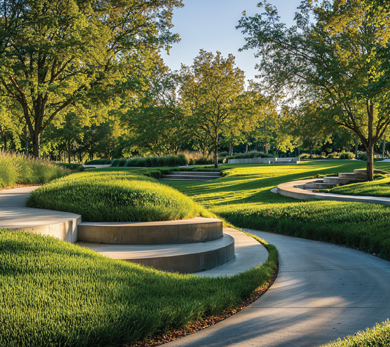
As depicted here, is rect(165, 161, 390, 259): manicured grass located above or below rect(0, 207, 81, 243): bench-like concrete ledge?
below

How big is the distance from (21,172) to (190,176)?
12902mm

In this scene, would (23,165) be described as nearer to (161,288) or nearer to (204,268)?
(204,268)

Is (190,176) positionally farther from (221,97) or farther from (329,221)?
(329,221)

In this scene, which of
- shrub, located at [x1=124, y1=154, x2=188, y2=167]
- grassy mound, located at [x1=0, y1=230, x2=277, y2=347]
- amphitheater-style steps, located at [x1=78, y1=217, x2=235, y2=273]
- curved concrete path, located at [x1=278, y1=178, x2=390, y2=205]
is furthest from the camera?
shrub, located at [x1=124, y1=154, x2=188, y2=167]

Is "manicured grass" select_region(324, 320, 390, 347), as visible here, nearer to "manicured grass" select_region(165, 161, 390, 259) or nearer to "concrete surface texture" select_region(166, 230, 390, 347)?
"concrete surface texture" select_region(166, 230, 390, 347)

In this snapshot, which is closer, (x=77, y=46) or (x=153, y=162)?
(x=77, y=46)

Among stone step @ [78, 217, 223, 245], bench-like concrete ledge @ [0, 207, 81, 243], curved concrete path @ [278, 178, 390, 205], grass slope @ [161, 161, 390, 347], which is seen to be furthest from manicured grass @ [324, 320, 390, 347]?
curved concrete path @ [278, 178, 390, 205]

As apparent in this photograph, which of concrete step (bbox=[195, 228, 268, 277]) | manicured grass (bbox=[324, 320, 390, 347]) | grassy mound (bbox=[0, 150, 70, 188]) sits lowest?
concrete step (bbox=[195, 228, 268, 277])

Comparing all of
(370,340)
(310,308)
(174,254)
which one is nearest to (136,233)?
(174,254)

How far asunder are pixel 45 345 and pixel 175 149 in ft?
121

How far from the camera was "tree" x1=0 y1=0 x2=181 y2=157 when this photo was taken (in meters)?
15.0

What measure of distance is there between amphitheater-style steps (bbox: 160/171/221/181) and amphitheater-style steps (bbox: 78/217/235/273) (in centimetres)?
1666

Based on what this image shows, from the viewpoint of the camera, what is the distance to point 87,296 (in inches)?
119

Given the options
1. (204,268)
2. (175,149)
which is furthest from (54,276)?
(175,149)
